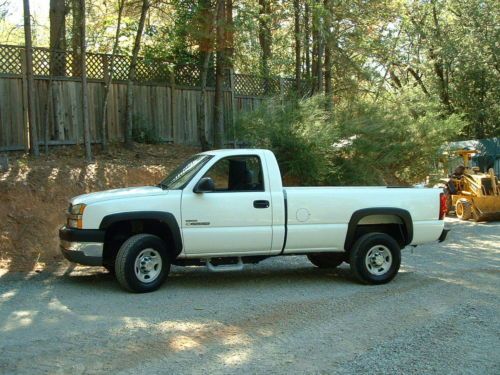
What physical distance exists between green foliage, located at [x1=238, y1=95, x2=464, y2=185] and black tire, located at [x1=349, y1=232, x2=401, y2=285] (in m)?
4.96

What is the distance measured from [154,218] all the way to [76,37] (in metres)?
9.74

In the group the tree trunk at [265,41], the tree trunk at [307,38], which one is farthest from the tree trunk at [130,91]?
the tree trunk at [307,38]

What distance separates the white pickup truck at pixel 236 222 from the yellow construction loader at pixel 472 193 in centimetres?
950

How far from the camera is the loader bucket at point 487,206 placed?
17844 millimetres

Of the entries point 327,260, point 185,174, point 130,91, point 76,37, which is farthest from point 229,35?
point 185,174

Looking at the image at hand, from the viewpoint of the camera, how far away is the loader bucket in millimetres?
17844

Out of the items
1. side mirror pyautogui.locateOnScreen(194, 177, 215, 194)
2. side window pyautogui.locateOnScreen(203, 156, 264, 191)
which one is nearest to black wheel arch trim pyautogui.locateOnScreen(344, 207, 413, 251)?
side window pyautogui.locateOnScreen(203, 156, 264, 191)

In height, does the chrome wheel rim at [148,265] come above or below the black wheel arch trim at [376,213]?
below

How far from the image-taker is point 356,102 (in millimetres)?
16781

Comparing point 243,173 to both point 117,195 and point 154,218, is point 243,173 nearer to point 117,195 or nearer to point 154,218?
point 154,218

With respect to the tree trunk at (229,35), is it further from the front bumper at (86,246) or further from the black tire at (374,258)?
the front bumper at (86,246)

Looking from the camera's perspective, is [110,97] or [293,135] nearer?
[293,135]

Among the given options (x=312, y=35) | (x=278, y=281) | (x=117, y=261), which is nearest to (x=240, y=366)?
(x=117, y=261)

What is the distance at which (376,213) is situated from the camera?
888cm
